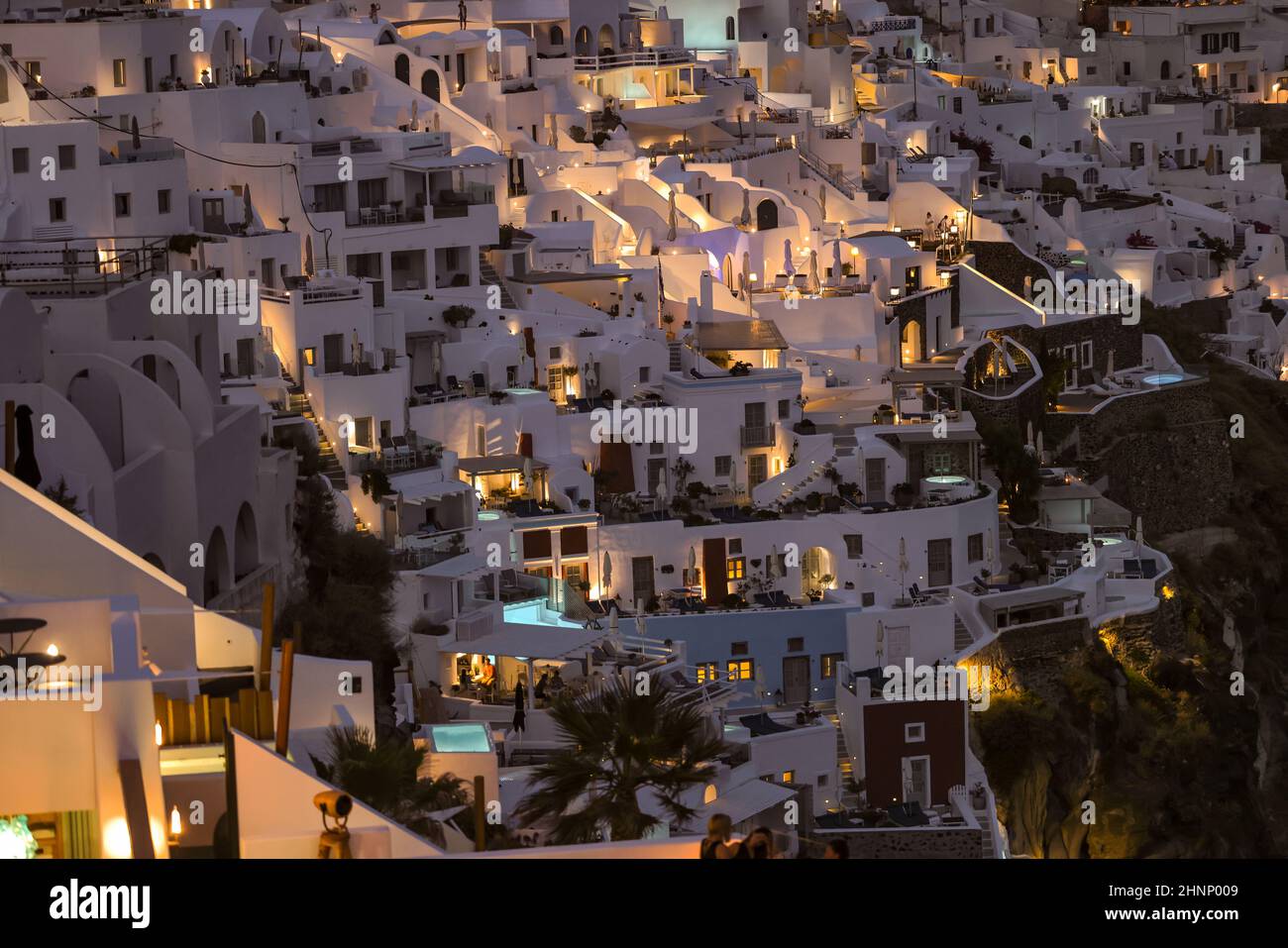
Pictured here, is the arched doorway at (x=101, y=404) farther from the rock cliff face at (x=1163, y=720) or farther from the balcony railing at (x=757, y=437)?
A: the balcony railing at (x=757, y=437)

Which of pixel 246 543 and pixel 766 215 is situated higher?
pixel 766 215

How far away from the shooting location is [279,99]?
132ft

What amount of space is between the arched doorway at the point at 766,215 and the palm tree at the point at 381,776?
26018 millimetres

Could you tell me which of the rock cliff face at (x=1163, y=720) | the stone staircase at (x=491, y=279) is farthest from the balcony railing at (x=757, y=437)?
the rock cliff face at (x=1163, y=720)

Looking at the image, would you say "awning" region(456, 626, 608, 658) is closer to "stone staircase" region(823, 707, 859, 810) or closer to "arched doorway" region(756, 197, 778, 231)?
"stone staircase" region(823, 707, 859, 810)

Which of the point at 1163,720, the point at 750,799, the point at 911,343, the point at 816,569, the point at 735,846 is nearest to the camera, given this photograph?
the point at 735,846

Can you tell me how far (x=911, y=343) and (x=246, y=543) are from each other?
1942cm

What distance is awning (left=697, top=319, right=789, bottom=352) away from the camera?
129 feet

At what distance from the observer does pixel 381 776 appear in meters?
18.5

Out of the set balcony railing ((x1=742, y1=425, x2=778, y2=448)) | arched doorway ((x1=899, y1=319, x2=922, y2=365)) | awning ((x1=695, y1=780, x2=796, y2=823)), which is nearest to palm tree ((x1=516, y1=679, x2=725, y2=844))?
awning ((x1=695, y1=780, x2=796, y2=823))

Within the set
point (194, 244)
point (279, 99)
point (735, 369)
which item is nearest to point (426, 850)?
point (194, 244)

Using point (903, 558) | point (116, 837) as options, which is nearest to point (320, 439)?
point (903, 558)

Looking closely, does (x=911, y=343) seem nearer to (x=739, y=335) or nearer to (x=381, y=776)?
(x=739, y=335)

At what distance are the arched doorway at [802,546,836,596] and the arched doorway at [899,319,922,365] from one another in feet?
31.9
